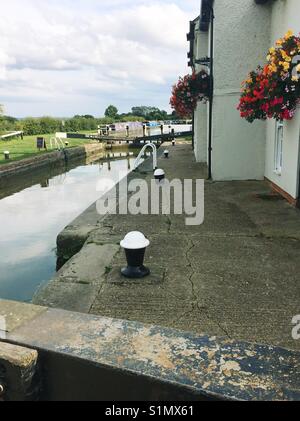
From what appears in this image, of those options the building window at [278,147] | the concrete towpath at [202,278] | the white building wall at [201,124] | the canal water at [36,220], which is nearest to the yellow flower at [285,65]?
the building window at [278,147]

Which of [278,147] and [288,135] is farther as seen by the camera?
[278,147]

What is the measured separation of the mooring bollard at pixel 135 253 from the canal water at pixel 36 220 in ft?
7.80

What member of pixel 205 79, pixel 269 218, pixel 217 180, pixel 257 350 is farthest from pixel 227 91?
pixel 257 350

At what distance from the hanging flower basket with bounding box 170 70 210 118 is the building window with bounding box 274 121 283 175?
2611mm

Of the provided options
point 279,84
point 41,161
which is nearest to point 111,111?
point 41,161

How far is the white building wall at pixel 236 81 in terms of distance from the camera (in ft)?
30.7

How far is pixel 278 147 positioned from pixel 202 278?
562cm

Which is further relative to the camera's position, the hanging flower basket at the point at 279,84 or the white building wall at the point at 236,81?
the white building wall at the point at 236,81

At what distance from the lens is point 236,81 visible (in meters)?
9.73

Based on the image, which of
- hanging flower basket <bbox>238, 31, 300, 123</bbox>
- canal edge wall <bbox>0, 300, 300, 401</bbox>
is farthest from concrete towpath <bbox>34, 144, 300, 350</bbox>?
hanging flower basket <bbox>238, 31, 300, 123</bbox>

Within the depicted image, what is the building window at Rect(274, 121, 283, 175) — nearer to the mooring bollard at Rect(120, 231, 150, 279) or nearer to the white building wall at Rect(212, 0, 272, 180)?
the white building wall at Rect(212, 0, 272, 180)

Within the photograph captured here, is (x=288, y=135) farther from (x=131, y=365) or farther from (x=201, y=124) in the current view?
(x=201, y=124)

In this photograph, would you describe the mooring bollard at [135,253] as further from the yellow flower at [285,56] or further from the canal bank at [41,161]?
the canal bank at [41,161]

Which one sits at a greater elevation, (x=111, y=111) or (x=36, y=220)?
(x=111, y=111)
